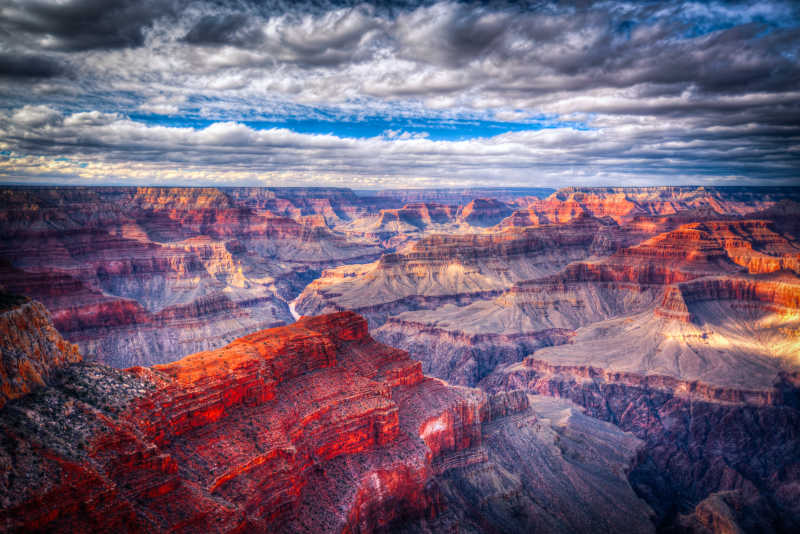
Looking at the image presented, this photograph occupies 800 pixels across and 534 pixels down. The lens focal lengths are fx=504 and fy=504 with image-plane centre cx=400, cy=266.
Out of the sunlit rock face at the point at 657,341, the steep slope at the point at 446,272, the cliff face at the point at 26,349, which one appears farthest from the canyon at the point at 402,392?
the steep slope at the point at 446,272

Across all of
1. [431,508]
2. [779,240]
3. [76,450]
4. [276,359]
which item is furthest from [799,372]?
[779,240]

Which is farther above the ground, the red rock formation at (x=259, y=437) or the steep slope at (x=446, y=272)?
the red rock formation at (x=259, y=437)

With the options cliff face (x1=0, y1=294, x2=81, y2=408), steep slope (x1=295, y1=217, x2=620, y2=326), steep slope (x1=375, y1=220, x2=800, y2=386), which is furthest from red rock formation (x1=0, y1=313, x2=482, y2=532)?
steep slope (x1=295, y1=217, x2=620, y2=326)

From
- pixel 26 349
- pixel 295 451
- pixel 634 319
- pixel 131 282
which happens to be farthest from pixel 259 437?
pixel 131 282

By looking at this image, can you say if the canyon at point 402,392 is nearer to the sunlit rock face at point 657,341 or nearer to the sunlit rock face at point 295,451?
the sunlit rock face at point 295,451

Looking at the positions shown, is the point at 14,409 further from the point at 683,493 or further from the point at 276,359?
the point at 683,493

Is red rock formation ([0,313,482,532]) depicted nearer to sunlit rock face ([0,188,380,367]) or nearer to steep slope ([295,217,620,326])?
sunlit rock face ([0,188,380,367])

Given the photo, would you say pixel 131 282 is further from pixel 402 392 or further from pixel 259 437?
pixel 259 437
